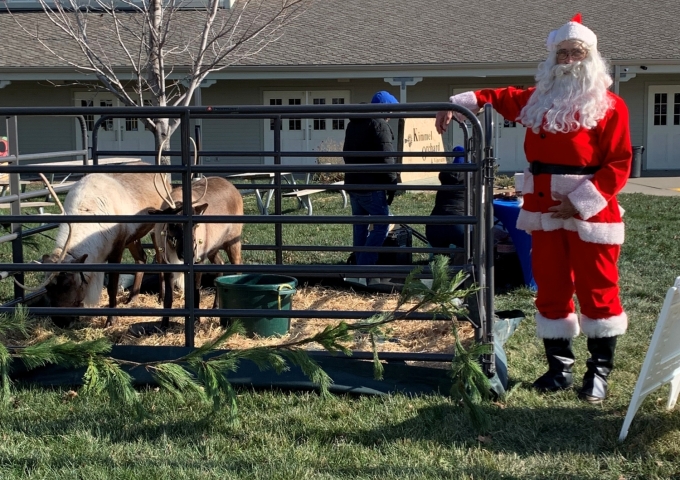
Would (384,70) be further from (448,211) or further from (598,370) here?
(598,370)

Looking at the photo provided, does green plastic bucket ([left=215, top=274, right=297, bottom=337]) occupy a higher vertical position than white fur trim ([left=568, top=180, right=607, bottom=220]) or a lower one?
lower

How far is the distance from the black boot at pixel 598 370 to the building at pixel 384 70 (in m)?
15.0

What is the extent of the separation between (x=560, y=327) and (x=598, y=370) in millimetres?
314

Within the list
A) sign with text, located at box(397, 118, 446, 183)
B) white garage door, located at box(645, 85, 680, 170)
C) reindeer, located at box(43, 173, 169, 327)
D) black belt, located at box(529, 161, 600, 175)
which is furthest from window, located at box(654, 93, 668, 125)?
black belt, located at box(529, 161, 600, 175)

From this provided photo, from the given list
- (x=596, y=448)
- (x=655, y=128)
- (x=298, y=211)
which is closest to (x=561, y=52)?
(x=596, y=448)

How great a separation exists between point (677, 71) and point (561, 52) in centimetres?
1680

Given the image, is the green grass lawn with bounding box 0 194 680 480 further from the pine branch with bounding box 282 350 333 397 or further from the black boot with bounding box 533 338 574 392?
the pine branch with bounding box 282 350 333 397

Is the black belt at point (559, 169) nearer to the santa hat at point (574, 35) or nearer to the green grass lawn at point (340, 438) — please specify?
the santa hat at point (574, 35)

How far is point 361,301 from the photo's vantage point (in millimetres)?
6832

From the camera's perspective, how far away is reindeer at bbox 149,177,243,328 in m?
5.71

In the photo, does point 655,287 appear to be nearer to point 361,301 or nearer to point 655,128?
point 361,301

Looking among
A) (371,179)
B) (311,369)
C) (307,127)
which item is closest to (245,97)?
(307,127)

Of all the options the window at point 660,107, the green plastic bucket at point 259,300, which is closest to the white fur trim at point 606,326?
→ the green plastic bucket at point 259,300

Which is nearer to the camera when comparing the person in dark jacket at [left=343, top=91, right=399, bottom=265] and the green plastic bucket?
the green plastic bucket
